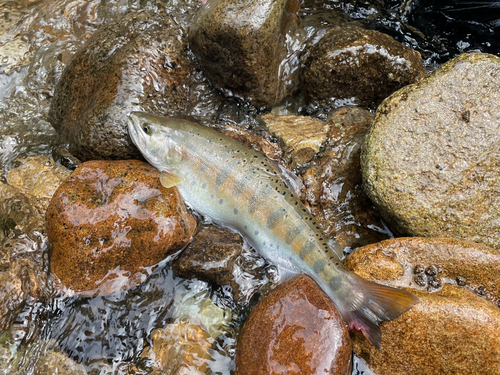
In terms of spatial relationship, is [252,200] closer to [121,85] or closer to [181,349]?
[181,349]

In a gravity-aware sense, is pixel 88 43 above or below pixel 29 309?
above

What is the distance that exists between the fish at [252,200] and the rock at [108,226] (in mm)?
344

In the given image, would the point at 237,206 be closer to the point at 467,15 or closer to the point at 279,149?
the point at 279,149

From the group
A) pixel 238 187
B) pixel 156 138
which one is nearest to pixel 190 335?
pixel 238 187

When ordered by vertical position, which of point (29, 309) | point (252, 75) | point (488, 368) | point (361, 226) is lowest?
point (488, 368)

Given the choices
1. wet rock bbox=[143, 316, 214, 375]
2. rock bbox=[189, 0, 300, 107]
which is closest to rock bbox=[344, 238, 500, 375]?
wet rock bbox=[143, 316, 214, 375]

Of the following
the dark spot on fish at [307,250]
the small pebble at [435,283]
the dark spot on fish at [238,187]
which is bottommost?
the small pebble at [435,283]

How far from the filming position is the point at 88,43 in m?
4.44

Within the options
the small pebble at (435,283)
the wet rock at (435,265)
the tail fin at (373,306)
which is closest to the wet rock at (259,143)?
the wet rock at (435,265)

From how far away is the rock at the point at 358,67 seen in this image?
4285 mm

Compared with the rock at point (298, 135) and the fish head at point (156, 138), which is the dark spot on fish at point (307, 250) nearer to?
the rock at point (298, 135)

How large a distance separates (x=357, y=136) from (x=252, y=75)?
144 cm

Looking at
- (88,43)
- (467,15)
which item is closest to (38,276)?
(88,43)

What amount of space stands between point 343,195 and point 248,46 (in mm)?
1965
